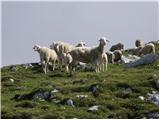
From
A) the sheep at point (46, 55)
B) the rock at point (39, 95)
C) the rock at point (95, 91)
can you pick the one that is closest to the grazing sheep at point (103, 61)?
the sheep at point (46, 55)

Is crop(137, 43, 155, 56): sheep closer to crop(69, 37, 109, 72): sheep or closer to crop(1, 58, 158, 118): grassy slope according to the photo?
crop(1, 58, 158, 118): grassy slope

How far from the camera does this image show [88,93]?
34.3m

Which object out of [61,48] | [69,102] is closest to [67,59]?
[61,48]

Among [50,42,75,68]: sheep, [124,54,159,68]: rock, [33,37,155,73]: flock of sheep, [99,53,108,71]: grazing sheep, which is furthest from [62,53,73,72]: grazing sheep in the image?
[124,54,159,68]: rock

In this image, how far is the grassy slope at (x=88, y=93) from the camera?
3078 cm

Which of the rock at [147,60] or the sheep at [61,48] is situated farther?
the sheep at [61,48]

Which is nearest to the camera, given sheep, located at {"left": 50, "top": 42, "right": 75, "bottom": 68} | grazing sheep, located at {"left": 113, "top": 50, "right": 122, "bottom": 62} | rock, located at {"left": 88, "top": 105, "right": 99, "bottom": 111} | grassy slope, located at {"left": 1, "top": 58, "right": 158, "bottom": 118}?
grassy slope, located at {"left": 1, "top": 58, "right": 158, "bottom": 118}

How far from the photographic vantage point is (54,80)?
40594mm

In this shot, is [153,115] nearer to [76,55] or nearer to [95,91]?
[95,91]

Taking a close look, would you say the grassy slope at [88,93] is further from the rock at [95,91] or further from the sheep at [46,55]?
the sheep at [46,55]

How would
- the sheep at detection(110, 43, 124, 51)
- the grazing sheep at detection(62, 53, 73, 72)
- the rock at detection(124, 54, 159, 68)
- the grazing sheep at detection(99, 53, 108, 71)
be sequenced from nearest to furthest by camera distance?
the grazing sheep at detection(99, 53, 108, 71), the grazing sheep at detection(62, 53, 73, 72), the rock at detection(124, 54, 159, 68), the sheep at detection(110, 43, 124, 51)

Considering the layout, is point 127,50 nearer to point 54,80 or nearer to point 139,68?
point 139,68

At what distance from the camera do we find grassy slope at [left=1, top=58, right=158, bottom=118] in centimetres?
3078

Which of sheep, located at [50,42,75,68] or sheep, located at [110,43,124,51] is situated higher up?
sheep, located at [110,43,124,51]
